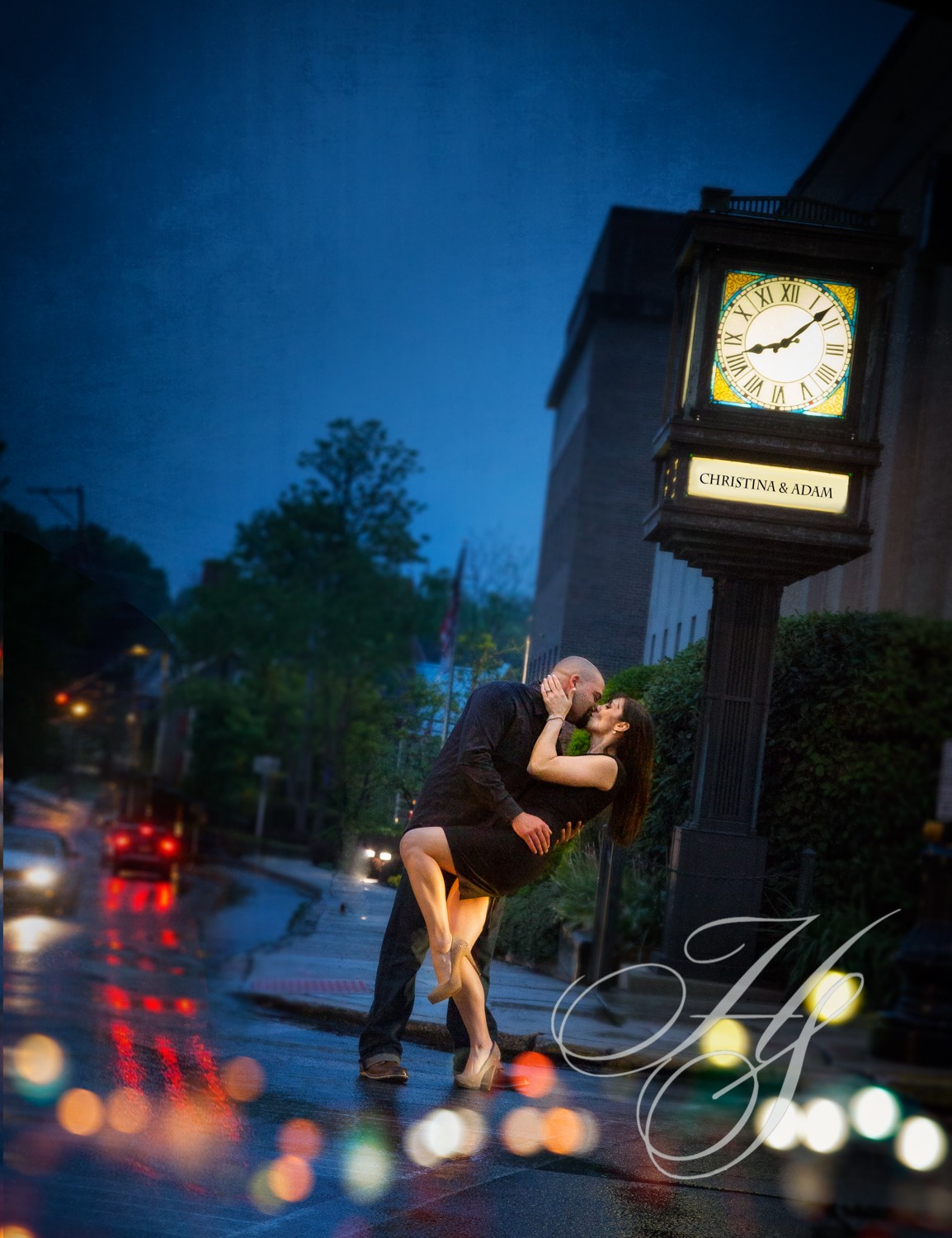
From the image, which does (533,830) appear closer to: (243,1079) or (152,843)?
(243,1079)

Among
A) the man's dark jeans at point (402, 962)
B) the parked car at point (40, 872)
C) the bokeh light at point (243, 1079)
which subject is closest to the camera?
the man's dark jeans at point (402, 962)

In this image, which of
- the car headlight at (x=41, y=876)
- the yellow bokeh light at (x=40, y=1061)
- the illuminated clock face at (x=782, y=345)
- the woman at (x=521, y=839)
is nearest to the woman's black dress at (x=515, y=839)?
the woman at (x=521, y=839)

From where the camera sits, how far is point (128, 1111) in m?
3.39

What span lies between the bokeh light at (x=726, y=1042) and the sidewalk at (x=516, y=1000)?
2 centimetres

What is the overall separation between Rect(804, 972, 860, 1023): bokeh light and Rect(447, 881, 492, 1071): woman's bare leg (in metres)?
0.72

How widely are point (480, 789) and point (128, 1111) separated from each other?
116cm

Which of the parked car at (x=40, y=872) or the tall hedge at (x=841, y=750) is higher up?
the tall hedge at (x=841, y=750)

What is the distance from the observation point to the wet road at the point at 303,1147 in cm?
288

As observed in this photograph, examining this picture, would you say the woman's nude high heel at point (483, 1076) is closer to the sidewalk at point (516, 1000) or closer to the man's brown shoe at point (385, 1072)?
the sidewalk at point (516, 1000)

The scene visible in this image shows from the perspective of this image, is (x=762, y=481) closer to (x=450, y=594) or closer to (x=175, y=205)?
(x=450, y=594)

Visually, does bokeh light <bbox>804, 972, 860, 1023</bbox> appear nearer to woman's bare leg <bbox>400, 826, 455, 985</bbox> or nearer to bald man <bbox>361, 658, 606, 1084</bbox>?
bald man <bbox>361, 658, 606, 1084</bbox>

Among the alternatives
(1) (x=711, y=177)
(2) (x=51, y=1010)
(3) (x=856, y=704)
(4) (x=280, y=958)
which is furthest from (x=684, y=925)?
(2) (x=51, y=1010)

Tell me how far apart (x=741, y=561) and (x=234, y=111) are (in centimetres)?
131

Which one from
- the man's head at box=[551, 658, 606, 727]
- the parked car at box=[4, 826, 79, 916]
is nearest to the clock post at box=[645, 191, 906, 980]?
the man's head at box=[551, 658, 606, 727]
